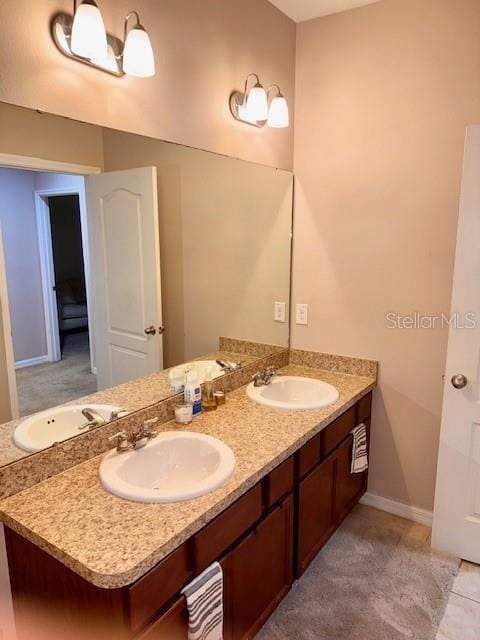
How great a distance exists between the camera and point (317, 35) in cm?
238

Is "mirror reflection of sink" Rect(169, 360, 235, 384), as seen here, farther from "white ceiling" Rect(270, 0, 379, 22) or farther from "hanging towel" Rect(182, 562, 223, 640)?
"white ceiling" Rect(270, 0, 379, 22)

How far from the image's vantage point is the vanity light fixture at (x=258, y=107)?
2105 millimetres

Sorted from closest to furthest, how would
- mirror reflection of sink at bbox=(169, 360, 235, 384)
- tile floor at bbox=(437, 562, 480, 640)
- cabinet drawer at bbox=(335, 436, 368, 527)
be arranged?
tile floor at bbox=(437, 562, 480, 640)
mirror reflection of sink at bbox=(169, 360, 235, 384)
cabinet drawer at bbox=(335, 436, 368, 527)

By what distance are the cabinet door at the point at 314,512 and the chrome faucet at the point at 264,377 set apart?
50 centimetres

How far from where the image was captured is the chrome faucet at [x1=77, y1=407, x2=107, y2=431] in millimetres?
1587

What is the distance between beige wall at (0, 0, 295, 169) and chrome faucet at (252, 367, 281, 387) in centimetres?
111

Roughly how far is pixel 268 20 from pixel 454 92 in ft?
3.18

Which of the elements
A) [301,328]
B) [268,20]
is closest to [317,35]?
[268,20]

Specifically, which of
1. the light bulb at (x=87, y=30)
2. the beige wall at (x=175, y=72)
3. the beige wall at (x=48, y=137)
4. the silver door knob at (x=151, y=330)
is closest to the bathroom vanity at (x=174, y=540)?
the silver door knob at (x=151, y=330)

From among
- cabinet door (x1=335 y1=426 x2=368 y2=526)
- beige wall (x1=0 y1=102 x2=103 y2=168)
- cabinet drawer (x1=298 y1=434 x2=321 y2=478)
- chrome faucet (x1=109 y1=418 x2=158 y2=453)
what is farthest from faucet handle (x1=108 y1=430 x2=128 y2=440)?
cabinet door (x1=335 y1=426 x2=368 y2=526)

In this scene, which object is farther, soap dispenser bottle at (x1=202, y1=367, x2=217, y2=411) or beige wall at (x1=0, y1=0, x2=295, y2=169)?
soap dispenser bottle at (x1=202, y1=367, x2=217, y2=411)

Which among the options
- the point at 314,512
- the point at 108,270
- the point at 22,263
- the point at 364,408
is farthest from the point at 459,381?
the point at 22,263

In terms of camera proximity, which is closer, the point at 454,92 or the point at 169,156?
the point at 169,156

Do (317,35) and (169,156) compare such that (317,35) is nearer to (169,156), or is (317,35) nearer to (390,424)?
(169,156)
